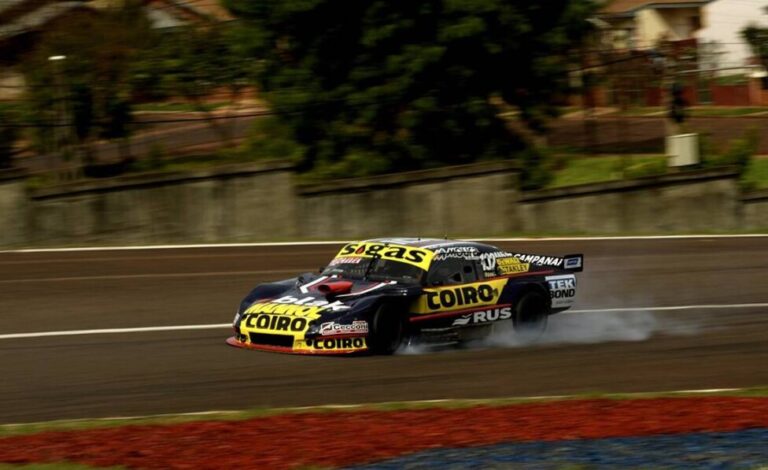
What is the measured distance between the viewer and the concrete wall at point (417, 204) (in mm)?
26750

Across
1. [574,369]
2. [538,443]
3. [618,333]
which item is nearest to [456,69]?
[618,333]

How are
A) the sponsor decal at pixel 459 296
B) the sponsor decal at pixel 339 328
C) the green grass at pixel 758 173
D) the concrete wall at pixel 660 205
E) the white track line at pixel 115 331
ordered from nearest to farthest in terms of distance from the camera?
1. the sponsor decal at pixel 339 328
2. the sponsor decal at pixel 459 296
3. the white track line at pixel 115 331
4. the concrete wall at pixel 660 205
5. the green grass at pixel 758 173

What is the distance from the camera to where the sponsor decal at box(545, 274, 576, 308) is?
51.8ft

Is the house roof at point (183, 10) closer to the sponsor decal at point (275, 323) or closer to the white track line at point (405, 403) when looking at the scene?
the sponsor decal at point (275, 323)

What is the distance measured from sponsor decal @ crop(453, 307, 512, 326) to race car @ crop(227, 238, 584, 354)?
13 millimetres

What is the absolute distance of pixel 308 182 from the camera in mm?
27594

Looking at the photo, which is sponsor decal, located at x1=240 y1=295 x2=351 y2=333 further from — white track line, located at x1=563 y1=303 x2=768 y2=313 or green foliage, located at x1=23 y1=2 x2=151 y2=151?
green foliage, located at x1=23 y1=2 x2=151 y2=151

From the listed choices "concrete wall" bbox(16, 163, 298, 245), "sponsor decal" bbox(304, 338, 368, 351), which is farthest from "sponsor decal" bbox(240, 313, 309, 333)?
"concrete wall" bbox(16, 163, 298, 245)

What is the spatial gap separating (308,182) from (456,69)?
4.55 metres

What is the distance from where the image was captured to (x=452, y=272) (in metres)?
14.9

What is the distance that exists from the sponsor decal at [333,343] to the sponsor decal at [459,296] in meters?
0.91

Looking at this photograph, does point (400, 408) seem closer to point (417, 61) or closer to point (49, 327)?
point (49, 327)

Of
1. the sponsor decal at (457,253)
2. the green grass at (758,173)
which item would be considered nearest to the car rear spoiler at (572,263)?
the sponsor decal at (457,253)

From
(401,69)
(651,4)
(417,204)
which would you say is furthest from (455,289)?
(651,4)
